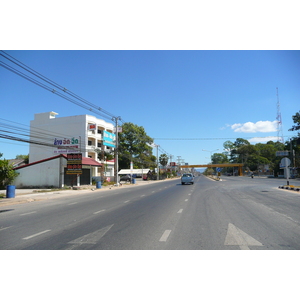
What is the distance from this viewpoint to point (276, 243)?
6.48 metres

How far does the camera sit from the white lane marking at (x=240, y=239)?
21.1 ft

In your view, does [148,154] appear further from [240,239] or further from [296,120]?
[240,239]

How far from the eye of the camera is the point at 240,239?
22.6ft

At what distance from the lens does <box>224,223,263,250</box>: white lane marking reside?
6.44 m

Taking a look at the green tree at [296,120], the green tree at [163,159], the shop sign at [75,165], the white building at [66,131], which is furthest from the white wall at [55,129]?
the green tree at [163,159]

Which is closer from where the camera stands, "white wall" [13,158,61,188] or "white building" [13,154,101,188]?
"white building" [13,154,101,188]

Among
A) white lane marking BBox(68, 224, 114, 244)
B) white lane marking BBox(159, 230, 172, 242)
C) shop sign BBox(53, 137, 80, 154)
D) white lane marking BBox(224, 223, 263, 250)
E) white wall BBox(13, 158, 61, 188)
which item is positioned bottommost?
white lane marking BBox(68, 224, 114, 244)

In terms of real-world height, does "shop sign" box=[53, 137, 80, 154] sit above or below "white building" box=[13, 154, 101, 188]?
above

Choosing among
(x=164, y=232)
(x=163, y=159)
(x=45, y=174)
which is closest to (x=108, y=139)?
(x=45, y=174)

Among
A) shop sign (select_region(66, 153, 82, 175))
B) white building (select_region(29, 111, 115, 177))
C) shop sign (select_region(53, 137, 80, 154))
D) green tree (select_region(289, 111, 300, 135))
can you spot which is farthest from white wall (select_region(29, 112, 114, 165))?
green tree (select_region(289, 111, 300, 135))

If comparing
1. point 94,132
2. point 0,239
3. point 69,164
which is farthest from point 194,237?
point 94,132

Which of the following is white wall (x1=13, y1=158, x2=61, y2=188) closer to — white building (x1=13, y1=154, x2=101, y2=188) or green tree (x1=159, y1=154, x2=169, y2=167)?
white building (x1=13, y1=154, x2=101, y2=188)

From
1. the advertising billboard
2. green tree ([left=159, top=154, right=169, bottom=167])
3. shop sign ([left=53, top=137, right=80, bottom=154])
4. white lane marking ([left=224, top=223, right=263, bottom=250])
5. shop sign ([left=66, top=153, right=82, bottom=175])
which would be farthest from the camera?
green tree ([left=159, top=154, right=169, bottom=167])

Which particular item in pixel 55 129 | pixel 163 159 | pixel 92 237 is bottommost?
pixel 92 237
